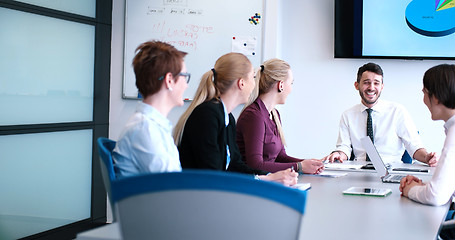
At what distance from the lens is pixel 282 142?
11.3ft

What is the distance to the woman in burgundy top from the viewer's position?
115 inches

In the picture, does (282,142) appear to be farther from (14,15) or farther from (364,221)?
(14,15)

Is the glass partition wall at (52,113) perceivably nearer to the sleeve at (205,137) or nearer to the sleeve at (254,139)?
the sleeve at (254,139)

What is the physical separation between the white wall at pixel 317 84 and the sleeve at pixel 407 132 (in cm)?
86

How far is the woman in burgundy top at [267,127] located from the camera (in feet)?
9.57

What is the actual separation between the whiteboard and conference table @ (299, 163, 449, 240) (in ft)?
7.65

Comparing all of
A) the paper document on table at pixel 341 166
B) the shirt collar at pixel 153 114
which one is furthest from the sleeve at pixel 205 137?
the paper document on table at pixel 341 166

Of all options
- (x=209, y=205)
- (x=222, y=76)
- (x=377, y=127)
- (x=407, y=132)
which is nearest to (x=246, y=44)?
(x=377, y=127)

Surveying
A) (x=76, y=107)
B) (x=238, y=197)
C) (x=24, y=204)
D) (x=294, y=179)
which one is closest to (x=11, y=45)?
→ (x=76, y=107)

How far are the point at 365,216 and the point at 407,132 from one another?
7.76ft

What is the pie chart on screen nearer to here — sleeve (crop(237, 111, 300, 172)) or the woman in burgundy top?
the woman in burgundy top

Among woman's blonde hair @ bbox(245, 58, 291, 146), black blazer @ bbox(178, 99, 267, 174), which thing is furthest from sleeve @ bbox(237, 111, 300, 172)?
black blazer @ bbox(178, 99, 267, 174)

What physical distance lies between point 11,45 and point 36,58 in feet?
0.86

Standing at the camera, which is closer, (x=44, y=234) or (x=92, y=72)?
(x=44, y=234)
